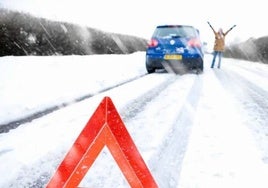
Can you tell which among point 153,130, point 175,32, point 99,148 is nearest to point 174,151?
point 153,130

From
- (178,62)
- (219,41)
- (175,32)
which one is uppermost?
(175,32)

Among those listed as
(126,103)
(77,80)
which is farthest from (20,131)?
(77,80)

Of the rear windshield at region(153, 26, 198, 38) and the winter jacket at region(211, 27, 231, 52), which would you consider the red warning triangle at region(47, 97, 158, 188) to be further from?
the winter jacket at region(211, 27, 231, 52)

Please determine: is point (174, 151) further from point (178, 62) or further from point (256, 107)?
point (178, 62)

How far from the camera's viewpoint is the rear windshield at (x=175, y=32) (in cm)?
1186

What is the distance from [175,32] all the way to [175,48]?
1.87ft

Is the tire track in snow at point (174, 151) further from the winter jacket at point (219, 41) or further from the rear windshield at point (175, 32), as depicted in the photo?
the winter jacket at point (219, 41)

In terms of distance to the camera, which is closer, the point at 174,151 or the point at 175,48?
the point at 174,151

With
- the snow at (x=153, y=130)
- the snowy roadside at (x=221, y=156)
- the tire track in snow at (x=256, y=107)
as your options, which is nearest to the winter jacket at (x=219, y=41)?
the tire track in snow at (x=256, y=107)

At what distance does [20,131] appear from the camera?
463cm

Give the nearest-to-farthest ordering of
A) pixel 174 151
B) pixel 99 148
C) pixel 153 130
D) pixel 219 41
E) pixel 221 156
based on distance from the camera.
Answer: pixel 99 148 → pixel 221 156 → pixel 174 151 → pixel 153 130 → pixel 219 41

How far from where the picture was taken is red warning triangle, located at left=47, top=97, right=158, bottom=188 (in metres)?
2.06

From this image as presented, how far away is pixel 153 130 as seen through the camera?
4594mm

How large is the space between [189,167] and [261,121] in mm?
2284
